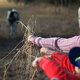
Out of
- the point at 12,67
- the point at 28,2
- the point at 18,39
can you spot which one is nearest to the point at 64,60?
the point at 12,67

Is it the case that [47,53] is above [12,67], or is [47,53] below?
above

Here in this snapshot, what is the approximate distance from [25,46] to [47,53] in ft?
1.08

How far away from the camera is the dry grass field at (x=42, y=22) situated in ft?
16.4

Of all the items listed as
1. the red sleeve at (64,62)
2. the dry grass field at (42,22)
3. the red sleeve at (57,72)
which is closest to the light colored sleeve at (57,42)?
the red sleeve at (64,62)

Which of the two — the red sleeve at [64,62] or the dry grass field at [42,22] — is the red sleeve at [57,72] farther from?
the dry grass field at [42,22]

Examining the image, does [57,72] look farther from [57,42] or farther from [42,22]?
[42,22]

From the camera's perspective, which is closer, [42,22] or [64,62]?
[64,62]

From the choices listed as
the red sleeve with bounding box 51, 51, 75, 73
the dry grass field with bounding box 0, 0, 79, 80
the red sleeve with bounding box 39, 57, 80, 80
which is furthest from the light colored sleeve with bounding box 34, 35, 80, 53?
the dry grass field with bounding box 0, 0, 79, 80

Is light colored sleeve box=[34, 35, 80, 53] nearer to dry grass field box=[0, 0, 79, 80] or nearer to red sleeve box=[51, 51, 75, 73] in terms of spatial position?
red sleeve box=[51, 51, 75, 73]

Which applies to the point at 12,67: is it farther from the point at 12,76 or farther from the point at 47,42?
the point at 47,42

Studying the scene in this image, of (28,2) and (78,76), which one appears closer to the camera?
(78,76)

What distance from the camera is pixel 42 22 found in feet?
32.1

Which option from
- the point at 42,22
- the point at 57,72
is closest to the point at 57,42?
the point at 57,72

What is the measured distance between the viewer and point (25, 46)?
61.0 inches
